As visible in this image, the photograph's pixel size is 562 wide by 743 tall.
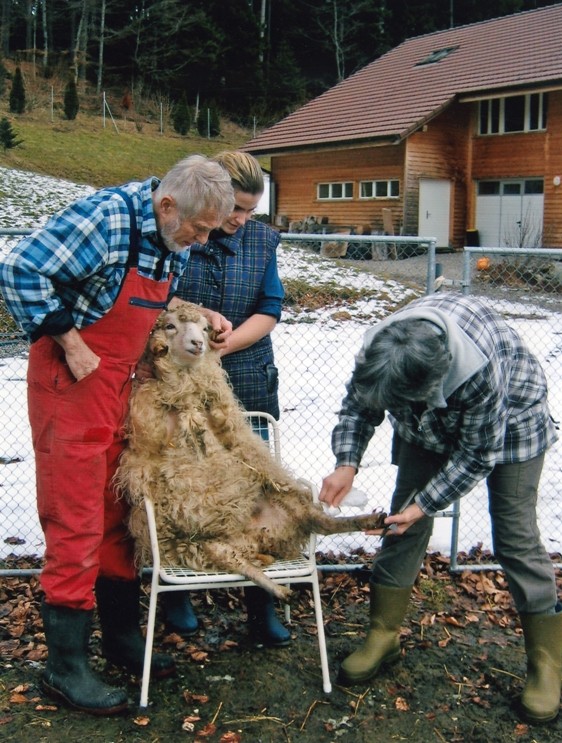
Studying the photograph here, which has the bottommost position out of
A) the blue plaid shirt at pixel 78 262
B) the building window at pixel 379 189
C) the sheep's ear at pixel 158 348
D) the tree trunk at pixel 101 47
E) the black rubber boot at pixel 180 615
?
the black rubber boot at pixel 180 615

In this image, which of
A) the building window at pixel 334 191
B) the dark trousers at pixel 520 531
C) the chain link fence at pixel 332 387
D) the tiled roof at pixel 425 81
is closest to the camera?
the dark trousers at pixel 520 531

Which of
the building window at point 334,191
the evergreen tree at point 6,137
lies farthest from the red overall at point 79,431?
the evergreen tree at point 6,137

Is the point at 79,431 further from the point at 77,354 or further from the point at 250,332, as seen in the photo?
the point at 250,332

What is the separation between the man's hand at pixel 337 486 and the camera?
119 inches

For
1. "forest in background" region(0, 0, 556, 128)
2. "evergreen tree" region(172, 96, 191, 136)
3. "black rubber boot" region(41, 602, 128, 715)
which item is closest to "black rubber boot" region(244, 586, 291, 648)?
"black rubber boot" region(41, 602, 128, 715)

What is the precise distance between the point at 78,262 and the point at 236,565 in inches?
51.1

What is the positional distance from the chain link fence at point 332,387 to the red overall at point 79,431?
1.05 metres

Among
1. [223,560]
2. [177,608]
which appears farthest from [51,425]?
[177,608]

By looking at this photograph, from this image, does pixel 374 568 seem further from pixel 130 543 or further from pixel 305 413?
pixel 305 413

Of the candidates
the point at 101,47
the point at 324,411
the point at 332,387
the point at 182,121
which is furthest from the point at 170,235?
the point at 101,47

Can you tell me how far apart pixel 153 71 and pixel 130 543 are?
39.7m

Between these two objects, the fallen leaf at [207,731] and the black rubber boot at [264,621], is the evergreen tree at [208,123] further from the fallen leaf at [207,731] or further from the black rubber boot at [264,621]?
the fallen leaf at [207,731]

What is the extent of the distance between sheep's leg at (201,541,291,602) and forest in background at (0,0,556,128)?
3740 cm

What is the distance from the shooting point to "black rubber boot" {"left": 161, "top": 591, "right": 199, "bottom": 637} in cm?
359
